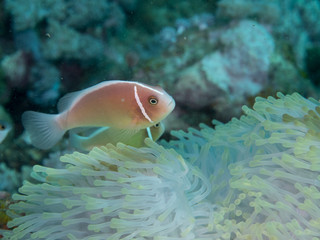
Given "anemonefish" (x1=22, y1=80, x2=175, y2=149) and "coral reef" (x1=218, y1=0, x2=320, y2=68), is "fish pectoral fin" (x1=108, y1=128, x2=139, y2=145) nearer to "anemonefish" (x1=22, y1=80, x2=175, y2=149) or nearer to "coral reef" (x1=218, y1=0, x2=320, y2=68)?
"anemonefish" (x1=22, y1=80, x2=175, y2=149)

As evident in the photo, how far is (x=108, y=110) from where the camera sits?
1559 mm

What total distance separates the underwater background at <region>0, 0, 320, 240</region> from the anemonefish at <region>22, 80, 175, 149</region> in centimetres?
13

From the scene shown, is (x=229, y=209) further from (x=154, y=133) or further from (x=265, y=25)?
(x=265, y=25)

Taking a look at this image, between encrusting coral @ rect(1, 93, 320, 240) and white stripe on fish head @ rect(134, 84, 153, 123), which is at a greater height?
white stripe on fish head @ rect(134, 84, 153, 123)

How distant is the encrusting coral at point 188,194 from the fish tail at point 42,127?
185mm

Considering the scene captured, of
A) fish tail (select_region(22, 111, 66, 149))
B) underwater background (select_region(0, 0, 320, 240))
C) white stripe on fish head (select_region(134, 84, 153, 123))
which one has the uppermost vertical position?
white stripe on fish head (select_region(134, 84, 153, 123))

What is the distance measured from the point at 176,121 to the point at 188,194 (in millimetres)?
1627

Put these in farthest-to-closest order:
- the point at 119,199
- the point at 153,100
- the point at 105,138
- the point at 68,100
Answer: the point at 105,138, the point at 68,100, the point at 153,100, the point at 119,199

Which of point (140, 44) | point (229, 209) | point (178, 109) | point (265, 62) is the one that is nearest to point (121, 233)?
point (229, 209)

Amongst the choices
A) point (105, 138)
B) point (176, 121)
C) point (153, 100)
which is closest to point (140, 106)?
point (153, 100)

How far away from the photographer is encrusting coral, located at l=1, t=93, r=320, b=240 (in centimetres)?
129

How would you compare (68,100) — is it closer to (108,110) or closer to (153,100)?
(108,110)

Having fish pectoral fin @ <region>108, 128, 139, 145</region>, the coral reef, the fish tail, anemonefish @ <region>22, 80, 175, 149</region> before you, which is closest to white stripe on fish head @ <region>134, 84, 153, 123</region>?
anemonefish @ <region>22, 80, 175, 149</region>

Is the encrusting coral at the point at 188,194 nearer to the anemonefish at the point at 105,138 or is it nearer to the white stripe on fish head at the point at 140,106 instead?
the white stripe on fish head at the point at 140,106
